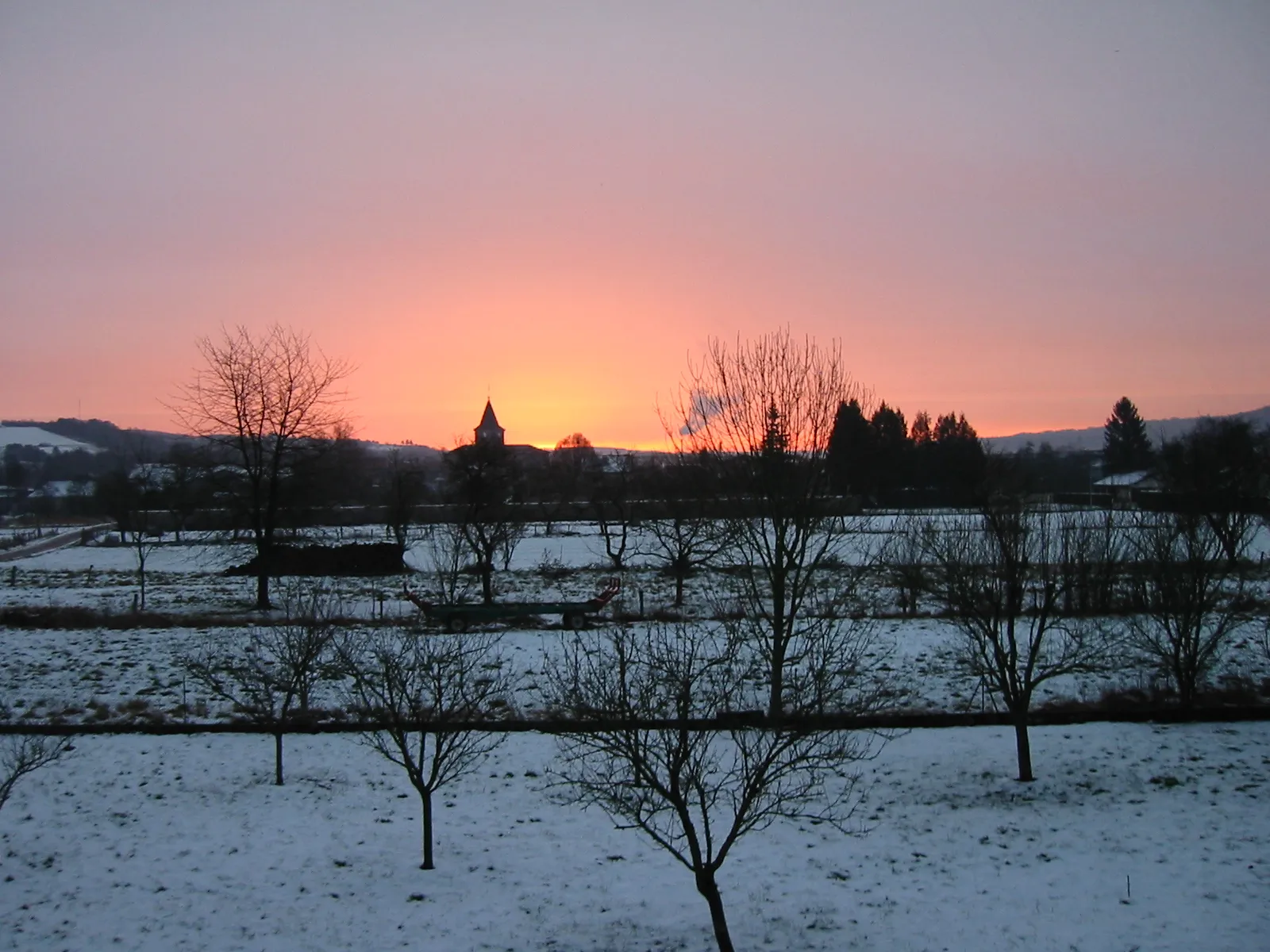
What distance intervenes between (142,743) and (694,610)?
46.0 ft

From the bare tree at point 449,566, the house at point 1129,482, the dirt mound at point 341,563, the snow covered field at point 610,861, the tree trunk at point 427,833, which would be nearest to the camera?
the snow covered field at point 610,861

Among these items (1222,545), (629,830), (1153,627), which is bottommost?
(629,830)

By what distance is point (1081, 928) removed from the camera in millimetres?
9023

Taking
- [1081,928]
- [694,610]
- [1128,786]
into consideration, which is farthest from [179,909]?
[694,610]

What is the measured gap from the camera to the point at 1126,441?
87.4 m

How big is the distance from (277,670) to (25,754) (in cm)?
681

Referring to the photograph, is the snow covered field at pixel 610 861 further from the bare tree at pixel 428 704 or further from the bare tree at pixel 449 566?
the bare tree at pixel 449 566

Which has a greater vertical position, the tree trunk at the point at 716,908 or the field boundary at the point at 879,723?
the tree trunk at the point at 716,908

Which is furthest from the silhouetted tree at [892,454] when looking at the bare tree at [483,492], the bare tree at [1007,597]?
the bare tree at [1007,597]

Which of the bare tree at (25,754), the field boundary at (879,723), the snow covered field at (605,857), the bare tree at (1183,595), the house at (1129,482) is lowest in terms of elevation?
the snow covered field at (605,857)

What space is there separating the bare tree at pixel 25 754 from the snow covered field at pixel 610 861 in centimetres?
49

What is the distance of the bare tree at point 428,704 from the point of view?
1088cm

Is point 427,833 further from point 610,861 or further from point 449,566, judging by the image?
point 449,566

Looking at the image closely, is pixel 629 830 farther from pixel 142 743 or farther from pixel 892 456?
pixel 892 456
